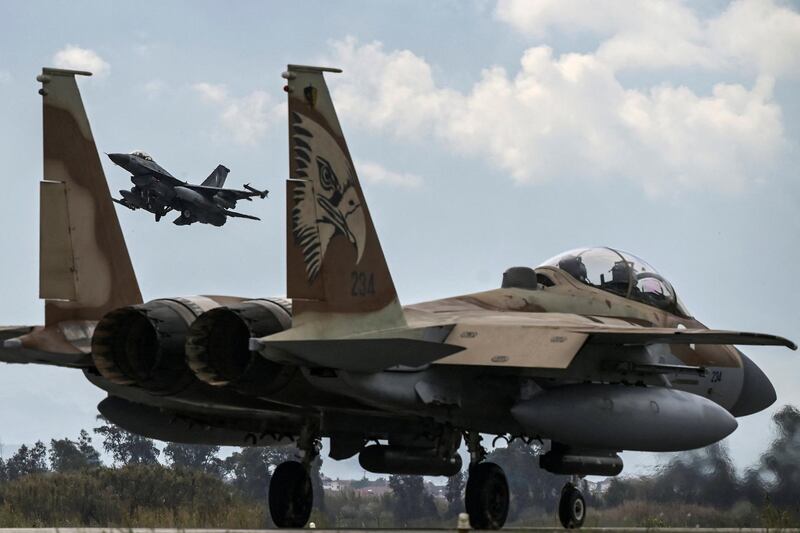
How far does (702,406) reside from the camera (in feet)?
49.2

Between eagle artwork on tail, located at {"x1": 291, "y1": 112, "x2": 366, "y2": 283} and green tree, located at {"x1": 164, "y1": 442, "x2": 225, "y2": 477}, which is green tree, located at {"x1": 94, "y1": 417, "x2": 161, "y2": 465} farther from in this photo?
eagle artwork on tail, located at {"x1": 291, "y1": 112, "x2": 366, "y2": 283}

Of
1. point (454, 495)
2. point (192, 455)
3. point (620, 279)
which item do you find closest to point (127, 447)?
point (192, 455)

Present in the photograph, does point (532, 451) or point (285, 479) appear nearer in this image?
point (285, 479)

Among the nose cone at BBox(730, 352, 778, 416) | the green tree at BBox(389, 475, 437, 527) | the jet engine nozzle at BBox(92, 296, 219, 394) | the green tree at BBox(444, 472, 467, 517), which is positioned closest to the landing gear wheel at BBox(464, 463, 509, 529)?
the jet engine nozzle at BBox(92, 296, 219, 394)

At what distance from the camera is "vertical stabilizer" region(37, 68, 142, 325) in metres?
15.2

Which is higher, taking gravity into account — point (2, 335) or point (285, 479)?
point (2, 335)

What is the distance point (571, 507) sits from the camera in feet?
54.6

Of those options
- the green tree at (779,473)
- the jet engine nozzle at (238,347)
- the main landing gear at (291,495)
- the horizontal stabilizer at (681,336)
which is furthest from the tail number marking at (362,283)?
the green tree at (779,473)

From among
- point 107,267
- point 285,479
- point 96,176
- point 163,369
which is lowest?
point 285,479

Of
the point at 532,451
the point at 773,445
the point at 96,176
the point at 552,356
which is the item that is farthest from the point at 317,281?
the point at 532,451

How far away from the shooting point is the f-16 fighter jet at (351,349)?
13.5m

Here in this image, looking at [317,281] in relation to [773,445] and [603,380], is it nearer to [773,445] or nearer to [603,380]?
[603,380]

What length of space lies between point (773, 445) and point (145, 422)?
27.8ft

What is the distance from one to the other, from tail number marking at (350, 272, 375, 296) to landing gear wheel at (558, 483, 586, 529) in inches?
171
